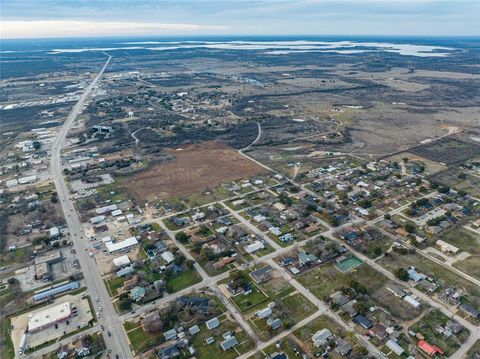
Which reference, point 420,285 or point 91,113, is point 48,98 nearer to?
point 91,113

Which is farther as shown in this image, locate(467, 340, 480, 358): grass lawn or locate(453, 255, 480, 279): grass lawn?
locate(453, 255, 480, 279): grass lawn

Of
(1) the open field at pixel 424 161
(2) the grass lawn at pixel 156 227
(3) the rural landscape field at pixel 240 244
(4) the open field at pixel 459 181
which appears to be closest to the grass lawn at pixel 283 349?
(3) the rural landscape field at pixel 240 244

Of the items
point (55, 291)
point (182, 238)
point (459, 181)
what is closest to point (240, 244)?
point (182, 238)

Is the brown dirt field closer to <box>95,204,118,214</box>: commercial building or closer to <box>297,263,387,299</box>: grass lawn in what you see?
Result: <box>95,204,118,214</box>: commercial building

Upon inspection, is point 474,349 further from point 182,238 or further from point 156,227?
point 156,227

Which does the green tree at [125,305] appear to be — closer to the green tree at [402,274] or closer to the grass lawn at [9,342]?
the grass lawn at [9,342]

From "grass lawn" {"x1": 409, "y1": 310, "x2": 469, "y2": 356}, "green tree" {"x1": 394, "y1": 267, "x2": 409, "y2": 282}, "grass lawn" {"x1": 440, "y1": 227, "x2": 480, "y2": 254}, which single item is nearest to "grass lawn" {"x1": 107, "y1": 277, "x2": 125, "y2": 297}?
"grass lawn" {"x1": 409, "y1": 310, "x2": 469, "y2": 356}

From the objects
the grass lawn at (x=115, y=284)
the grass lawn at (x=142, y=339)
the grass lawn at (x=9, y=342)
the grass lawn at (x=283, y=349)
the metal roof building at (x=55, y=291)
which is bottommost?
the grass lawn at (x=9, y=342)
